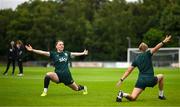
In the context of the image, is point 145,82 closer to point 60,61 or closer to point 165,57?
point 60,61

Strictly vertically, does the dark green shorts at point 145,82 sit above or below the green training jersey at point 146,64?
below

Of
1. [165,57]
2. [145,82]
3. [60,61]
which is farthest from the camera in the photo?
[165,57]

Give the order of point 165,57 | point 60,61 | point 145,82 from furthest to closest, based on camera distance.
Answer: point 165,57 → point 60,61 → point 145,82

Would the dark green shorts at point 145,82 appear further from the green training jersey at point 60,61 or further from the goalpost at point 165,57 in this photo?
the goalpost at point 165,57

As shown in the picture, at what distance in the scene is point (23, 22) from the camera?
109 metres

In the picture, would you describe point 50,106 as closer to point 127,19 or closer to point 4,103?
point 4,103

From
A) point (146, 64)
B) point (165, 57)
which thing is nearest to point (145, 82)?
point (146, 64)

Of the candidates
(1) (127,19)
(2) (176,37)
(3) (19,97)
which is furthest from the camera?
(1) (127,19)

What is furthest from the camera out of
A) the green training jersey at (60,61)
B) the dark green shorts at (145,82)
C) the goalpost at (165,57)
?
the goalpost at (165,57)

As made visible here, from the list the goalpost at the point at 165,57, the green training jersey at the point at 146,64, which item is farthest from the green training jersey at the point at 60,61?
the goalpost at the point at 165,57

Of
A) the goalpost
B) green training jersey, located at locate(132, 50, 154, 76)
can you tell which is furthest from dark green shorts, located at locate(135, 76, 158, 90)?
the goalpost

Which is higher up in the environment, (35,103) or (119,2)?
(119,2)

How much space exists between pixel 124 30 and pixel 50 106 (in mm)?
89551

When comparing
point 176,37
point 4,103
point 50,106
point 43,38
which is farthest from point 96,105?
point 43,38
